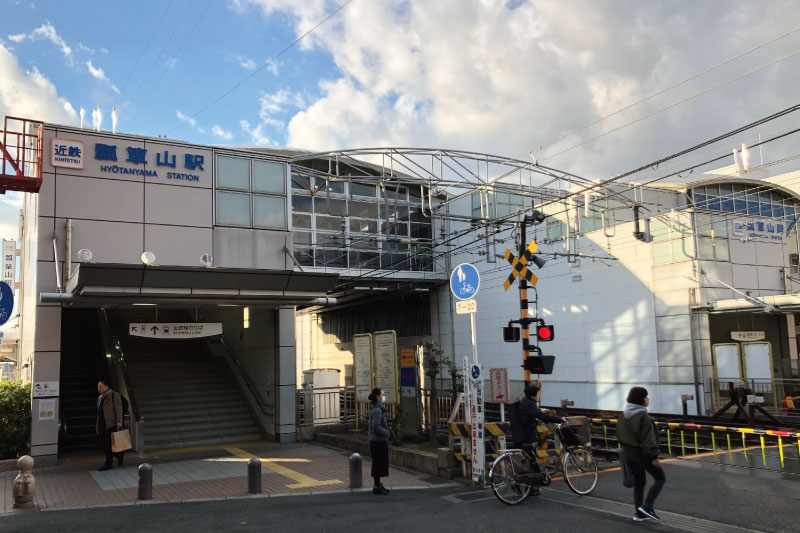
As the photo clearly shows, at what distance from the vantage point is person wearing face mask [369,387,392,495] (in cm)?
1007

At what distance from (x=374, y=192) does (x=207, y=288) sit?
1970cm

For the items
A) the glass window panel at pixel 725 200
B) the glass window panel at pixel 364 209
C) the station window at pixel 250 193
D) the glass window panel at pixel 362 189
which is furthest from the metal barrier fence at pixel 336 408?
the glass window panel at pixel 725 200

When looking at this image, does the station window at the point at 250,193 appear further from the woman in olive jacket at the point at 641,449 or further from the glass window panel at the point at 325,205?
the woman in olive jacket at the point at 641,449

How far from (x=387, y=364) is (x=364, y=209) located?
1767 centimetres

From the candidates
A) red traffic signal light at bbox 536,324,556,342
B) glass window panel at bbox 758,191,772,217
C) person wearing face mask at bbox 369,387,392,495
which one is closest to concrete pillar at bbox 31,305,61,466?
person wearing face mask at bbox 369,387,392,495

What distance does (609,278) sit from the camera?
974 inches

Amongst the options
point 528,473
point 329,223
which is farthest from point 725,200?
point 528,473

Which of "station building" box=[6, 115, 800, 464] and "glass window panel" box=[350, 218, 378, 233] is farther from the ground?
"glass window panel" box=[350, 218, 378, 233]

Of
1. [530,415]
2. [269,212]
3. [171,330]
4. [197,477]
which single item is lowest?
A: [197,477]

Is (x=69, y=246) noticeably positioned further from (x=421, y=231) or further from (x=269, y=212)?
(x=421, y=231)

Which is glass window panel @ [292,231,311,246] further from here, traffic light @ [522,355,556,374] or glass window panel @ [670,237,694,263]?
traffic light @ [522,355,556,374]

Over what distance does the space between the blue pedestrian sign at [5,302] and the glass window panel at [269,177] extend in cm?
825

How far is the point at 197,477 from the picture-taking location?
11625 millimetres

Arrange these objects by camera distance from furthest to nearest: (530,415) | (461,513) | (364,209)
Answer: (364,209)
(530,415)
(461,513)
